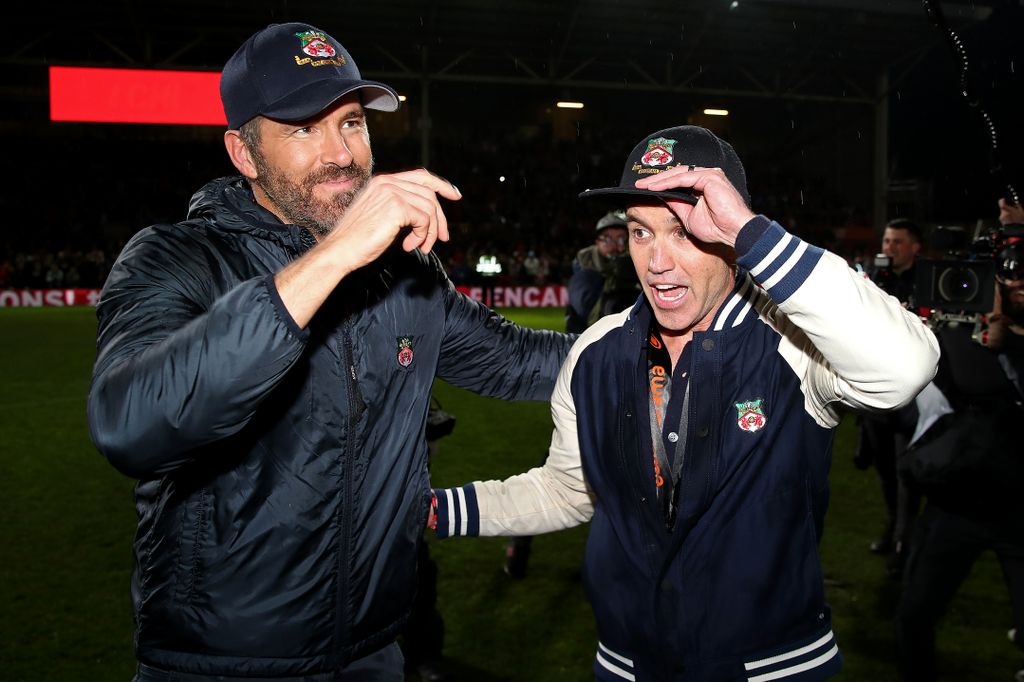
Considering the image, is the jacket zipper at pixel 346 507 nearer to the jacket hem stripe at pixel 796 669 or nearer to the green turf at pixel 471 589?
the jacket hem stripe at pixel 796 669

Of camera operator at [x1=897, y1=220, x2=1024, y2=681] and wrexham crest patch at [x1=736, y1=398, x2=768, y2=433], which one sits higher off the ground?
wrexham crest patch at [x1=736, y1=398, x2=768, y2=433]

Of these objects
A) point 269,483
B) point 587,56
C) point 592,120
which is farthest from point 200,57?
point 269,483

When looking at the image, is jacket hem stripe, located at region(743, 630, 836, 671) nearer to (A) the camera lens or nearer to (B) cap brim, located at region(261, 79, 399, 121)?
(B) cap brim, located at region(261, 79, 399, 121)

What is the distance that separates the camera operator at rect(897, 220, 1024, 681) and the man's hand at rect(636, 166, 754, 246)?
2324 mm

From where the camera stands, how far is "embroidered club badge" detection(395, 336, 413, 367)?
7.59ft

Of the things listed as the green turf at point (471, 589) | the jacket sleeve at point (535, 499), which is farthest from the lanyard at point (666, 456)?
the green turf at point (471, 589)

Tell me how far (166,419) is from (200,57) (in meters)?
25.9

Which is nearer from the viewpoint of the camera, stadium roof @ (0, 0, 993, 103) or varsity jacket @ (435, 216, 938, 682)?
varsity jacket @ (435, 216, 938, 682)

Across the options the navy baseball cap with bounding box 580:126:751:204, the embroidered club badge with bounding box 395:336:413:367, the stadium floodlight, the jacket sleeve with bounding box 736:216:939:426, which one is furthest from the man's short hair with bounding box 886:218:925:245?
the stadium floodlight

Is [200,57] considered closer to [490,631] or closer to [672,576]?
[490,631]

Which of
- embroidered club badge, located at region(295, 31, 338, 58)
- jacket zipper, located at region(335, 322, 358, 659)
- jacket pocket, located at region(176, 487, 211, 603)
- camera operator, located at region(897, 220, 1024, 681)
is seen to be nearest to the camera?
jacket pocket, located at region(176, 487, 211, 603)

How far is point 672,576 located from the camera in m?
2.21

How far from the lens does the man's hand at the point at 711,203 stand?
6.21 feet

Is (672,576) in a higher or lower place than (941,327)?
lower
